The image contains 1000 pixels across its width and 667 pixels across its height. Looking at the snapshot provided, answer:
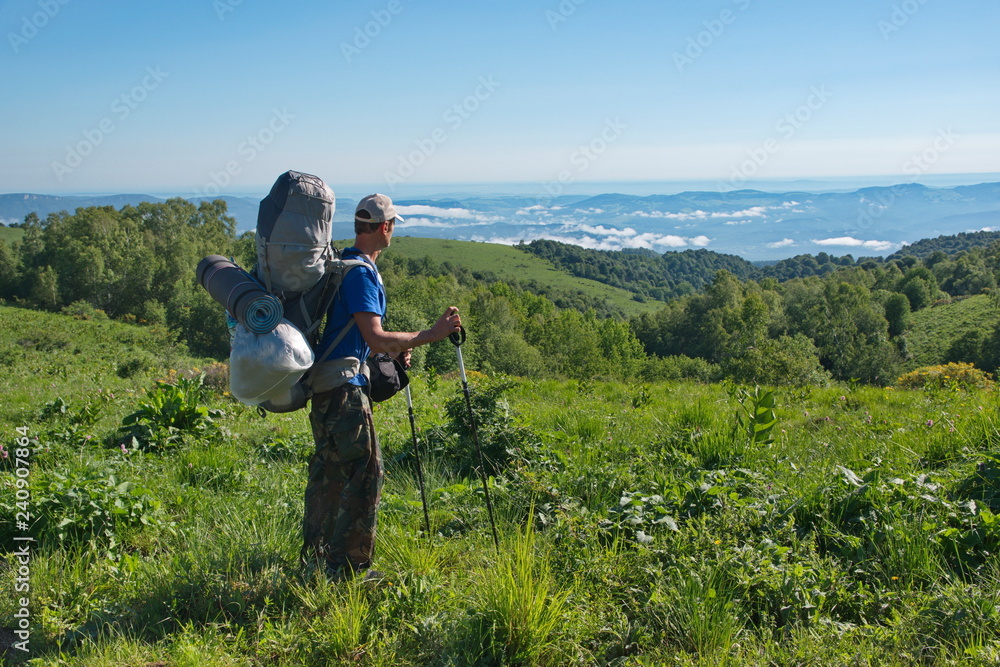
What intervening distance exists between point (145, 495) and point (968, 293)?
132 m

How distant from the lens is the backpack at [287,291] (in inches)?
115

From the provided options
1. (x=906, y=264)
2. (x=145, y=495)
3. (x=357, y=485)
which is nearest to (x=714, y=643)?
(x=357, y=485)

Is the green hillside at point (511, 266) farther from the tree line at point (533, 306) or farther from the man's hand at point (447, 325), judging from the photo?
the man's hand at point (447, 325)

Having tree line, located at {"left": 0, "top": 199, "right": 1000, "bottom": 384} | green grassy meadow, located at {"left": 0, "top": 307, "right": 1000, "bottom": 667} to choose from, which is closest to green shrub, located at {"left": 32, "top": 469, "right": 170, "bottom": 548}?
green grassy meadow, located at {"left": 0, "top": 307, "right": 1000, "bottom": 667}

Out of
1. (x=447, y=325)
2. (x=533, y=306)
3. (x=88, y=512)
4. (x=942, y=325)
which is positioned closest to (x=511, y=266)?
(x=533, y=306)

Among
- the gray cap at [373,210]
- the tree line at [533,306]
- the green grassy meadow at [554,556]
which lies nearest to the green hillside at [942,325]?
the tree line at [533,306]

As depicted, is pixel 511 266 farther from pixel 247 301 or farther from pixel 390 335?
pixel 247 301

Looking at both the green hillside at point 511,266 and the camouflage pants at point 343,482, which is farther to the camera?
the green hillside at point 511,266

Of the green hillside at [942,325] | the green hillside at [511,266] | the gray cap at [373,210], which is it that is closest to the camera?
the gray cap at [373,210]

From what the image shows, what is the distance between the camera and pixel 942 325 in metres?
85.4

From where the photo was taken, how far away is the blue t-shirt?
334 centimetres

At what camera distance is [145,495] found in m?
4.39

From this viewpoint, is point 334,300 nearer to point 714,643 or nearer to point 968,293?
point 714,643

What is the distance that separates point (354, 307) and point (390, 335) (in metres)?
0.27
